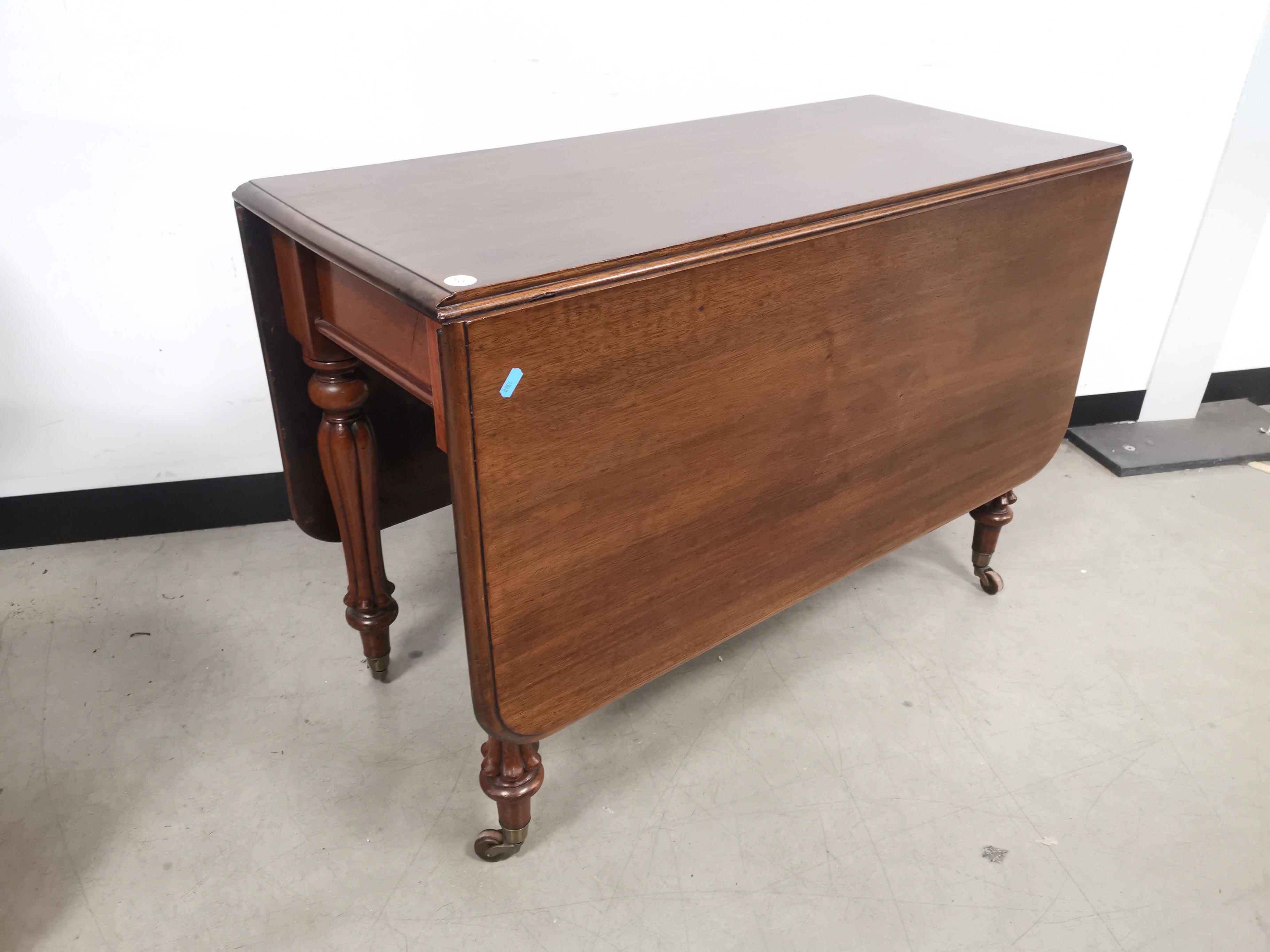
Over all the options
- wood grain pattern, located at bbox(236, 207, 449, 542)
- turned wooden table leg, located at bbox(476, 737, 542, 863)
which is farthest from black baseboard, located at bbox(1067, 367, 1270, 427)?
turned wooden table leg, located at bbox(476, 737, 542, 863)

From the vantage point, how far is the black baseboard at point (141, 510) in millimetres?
1893

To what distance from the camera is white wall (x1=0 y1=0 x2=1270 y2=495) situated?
1.62 m

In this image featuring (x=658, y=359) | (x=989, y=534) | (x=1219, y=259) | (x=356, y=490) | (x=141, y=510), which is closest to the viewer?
(x=658, y=359)

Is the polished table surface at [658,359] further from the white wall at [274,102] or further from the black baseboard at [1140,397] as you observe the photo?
the black baseboard at [1140,397]

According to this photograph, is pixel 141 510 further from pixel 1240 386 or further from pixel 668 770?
pixel 1240 386

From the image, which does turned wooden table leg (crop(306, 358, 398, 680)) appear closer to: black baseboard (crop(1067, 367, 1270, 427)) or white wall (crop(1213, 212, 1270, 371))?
black baseboard (crop(1067, 367, 1270, 427))

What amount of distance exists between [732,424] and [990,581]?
3.06 feet

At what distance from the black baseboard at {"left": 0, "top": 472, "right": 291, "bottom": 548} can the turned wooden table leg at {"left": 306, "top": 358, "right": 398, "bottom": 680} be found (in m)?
0.50

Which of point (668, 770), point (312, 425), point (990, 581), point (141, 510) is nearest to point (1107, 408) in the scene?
point (990, 581)

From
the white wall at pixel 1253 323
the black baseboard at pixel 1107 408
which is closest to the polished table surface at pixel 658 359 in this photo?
the black baseboard at pixel 1107 408

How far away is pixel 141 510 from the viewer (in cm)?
195

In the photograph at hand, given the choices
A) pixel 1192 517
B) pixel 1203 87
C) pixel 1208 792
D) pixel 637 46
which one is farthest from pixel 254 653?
pixel 1203 87

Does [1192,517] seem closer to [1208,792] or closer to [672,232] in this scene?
[1208,792]

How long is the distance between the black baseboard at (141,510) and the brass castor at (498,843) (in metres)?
0.86
